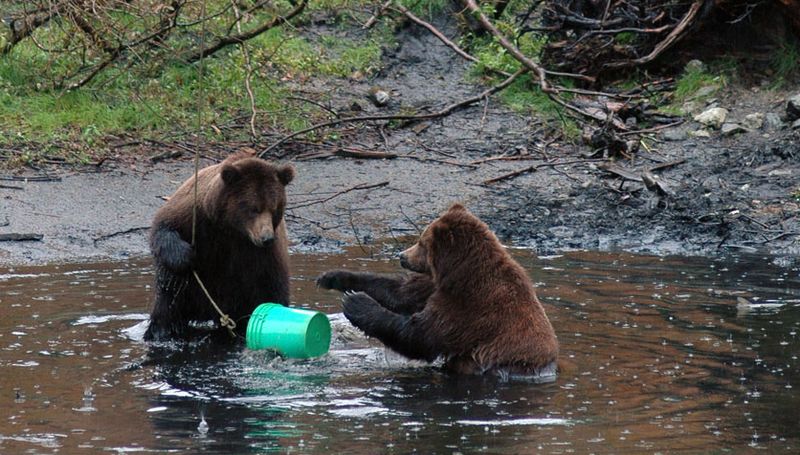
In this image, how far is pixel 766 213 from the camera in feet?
38.5

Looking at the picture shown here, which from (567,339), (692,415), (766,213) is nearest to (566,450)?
(692,415)

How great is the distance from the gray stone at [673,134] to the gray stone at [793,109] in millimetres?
1058

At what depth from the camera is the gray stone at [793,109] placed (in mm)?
12867

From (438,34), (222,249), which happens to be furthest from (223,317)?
(438,34)

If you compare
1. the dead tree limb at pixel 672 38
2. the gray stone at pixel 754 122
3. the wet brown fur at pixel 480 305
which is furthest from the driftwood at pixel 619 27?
the wet brown fur at pixel 480 305

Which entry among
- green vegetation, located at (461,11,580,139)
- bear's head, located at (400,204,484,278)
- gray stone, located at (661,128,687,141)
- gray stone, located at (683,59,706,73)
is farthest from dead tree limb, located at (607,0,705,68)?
bear's head, located at (400,204,484,278)

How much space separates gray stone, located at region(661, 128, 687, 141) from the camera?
13.3 metres

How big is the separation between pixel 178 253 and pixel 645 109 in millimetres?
7182

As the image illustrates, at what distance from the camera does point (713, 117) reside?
13.4 m

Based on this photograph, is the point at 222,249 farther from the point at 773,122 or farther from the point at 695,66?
the point at 695,66

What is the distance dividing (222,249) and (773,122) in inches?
277

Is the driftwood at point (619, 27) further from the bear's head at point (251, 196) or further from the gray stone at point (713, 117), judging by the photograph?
the bear's head at point (251, 196)

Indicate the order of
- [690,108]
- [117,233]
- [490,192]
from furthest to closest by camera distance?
[690,108] → [490,192] → [117,233]

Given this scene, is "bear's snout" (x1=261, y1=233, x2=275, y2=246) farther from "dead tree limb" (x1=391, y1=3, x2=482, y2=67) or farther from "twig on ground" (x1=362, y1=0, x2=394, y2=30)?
"twig on ground" (x1=362, y1=0, x2=394, y2=30)
